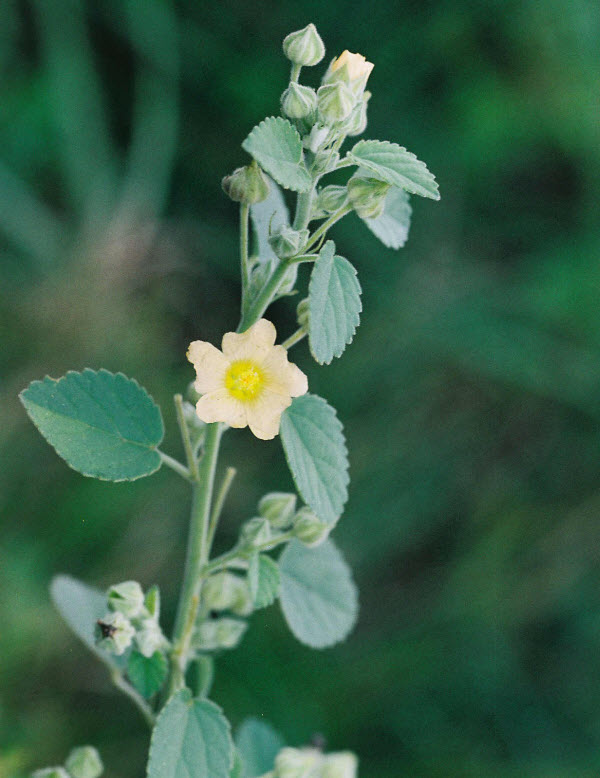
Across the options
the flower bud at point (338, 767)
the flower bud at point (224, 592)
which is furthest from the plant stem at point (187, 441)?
the flower bud at point (338, 767)

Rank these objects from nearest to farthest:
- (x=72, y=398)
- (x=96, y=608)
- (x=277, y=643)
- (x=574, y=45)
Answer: (x=72, y=398) → (x=96, y=608) → (x=277, y=643) → (x=574, y=45)

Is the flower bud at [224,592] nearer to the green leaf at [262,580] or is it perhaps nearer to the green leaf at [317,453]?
the green leaf at [262,580]

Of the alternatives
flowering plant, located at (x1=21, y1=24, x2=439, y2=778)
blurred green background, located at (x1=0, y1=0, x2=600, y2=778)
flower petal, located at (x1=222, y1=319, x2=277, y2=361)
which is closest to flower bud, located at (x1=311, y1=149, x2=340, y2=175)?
flowering plant, located at (x1=21, y1=24, x2=439, y2=778)

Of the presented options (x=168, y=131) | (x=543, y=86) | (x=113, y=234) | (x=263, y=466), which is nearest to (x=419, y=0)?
(x=543, y=86)

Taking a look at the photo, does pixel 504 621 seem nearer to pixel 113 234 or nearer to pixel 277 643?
pixel 277 643

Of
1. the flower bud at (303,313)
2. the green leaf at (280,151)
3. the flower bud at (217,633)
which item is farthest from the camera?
the flower bud at (217,633)

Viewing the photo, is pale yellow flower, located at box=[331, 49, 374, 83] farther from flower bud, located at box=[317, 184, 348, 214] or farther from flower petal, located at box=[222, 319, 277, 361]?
flower petal, located at box=[222, 319, 277, 361]
